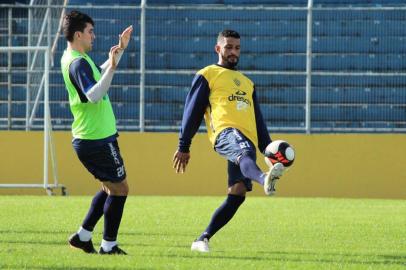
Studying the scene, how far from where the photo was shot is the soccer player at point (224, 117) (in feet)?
31.6

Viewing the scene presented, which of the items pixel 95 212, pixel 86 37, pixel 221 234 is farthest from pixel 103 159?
pixel 221 234

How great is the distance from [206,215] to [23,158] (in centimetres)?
610

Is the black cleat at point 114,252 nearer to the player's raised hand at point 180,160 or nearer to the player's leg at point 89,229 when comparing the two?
the player's leg at point 89,229

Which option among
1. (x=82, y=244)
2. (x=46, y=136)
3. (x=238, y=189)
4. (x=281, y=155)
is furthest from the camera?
(x=46, y=136)

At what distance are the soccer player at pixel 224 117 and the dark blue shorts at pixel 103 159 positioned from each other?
690 millimetres

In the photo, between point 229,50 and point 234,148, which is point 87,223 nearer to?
point 234,148

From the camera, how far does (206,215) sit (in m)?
14.8

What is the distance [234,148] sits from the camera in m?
9.45

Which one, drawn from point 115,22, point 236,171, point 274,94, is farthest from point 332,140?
point 236,171

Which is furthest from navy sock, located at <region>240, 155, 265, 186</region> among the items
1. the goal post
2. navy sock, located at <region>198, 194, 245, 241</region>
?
the goal post

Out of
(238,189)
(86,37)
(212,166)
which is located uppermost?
(86,37)

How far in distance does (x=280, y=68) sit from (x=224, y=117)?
12.0 metres

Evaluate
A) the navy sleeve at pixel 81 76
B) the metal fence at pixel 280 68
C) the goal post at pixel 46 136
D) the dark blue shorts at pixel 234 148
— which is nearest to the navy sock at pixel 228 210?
the dark blue shorts at pixel 234 148

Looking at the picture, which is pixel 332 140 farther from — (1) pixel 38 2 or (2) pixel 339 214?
(1) pixel 38 2
